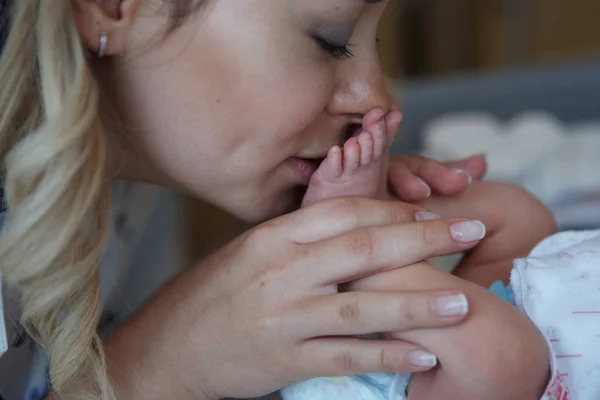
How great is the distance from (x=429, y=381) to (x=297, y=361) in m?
0.11

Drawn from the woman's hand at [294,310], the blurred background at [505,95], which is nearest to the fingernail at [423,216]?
the woman's hand at [294,310]

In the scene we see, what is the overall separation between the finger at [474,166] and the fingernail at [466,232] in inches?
11.9

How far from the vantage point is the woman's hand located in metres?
0.68

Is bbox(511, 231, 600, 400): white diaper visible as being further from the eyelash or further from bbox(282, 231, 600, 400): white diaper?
the eyelash

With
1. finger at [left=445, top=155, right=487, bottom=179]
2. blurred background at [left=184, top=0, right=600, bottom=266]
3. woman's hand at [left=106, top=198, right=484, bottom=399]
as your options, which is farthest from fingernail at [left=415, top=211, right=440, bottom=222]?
blurred background at [left=184, top=0, right=600, bottom=266]

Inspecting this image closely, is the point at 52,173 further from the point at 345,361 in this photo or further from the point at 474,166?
the point at 474,166

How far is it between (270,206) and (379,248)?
19 centimetres

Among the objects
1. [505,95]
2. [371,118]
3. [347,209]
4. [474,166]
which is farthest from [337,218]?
[505,95]

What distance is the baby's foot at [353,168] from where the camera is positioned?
75 centimetres

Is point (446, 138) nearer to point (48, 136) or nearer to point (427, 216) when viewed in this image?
point (427, 216)

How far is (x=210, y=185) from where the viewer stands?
2.70 feet

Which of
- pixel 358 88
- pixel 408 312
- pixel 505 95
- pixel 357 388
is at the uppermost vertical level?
pixel 358 88

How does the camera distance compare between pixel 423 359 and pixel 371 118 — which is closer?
pixel 423 359

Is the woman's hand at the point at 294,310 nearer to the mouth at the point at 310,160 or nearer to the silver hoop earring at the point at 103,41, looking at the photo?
the mouth at the point at 310,160
